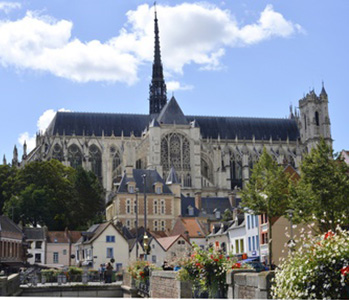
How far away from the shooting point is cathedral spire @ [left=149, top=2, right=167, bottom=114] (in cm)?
12262

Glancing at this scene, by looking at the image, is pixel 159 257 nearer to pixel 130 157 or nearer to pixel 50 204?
pixel 50 204

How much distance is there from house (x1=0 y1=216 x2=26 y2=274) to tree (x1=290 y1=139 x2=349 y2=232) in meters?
20.2

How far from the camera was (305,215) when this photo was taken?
32469 mm

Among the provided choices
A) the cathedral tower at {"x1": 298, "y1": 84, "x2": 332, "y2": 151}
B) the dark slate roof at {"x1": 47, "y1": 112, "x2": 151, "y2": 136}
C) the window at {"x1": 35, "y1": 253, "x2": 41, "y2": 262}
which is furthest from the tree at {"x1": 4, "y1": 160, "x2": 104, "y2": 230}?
the cathedral tower at {"x1": 298, "y1": 84, "x2": 332, "y2": 151}

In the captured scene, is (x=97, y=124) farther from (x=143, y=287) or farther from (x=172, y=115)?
(x=143, y=287)

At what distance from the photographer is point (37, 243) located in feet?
191

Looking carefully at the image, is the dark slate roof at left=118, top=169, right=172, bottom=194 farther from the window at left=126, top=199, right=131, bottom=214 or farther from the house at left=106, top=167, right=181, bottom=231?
the window at left=126, top=199, right=131, bottom=214

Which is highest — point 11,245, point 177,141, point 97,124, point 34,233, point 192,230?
point 97,124

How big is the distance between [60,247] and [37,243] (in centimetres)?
225

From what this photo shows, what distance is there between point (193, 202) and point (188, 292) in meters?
57.6

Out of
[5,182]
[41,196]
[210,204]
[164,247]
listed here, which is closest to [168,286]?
[164,247]

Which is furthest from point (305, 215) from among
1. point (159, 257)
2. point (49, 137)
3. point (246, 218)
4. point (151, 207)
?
point (49, 137)

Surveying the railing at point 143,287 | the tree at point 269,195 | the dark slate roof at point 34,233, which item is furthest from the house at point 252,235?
the railing at point 143,287

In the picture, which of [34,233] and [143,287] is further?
[34,233]
